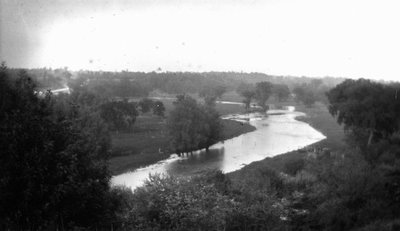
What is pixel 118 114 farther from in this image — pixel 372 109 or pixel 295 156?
pixel 372 109

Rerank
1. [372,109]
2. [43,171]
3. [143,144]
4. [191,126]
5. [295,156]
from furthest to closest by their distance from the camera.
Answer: [143,144]
[191,126]
[295,156]
[372,109]
[43,171]

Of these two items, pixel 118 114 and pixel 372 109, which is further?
pixel 118 114

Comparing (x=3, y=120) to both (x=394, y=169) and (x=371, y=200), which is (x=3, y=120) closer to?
(x=371, y=200)

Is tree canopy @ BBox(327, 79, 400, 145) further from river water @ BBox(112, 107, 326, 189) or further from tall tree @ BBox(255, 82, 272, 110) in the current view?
tall tree @ BBox(255, 82, 272, 110)

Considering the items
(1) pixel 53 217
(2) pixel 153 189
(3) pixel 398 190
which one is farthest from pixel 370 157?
(1) pixel 53 217

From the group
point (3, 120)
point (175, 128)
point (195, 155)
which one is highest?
point (3, 120)

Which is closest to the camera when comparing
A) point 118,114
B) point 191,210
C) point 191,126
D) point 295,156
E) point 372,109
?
point 191,210

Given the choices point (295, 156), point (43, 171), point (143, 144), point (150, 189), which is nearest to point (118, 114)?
point (143, 144)

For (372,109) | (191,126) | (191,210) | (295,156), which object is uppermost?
(372,109)
